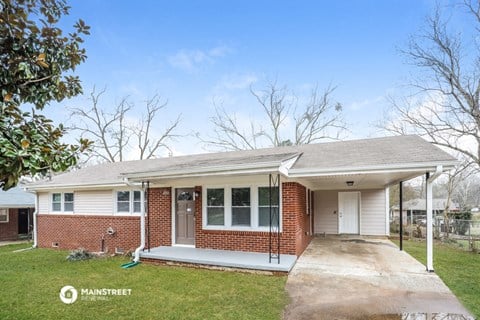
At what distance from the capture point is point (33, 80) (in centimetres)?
312

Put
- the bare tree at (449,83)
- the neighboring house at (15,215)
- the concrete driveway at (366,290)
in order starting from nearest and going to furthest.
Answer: the concrete driveway at (366,290) < the bare tree at (449,83) < the neighboring house at (15,215)

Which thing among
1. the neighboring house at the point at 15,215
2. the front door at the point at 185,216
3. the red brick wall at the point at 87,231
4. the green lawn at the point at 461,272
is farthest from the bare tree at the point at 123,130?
the green lawn at the point at 461,272

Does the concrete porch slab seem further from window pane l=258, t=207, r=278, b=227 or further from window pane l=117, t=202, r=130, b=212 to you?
window pane l=117, t=202, r=130, b=212

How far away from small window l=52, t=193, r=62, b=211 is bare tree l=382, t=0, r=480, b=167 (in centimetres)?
1761

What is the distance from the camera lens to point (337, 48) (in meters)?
13.1

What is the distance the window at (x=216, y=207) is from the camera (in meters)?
8.91

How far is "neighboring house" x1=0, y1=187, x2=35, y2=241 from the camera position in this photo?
1596cm

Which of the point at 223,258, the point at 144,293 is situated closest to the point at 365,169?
the point at 223,258

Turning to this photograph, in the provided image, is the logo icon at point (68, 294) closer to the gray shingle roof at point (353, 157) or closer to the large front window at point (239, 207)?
the gray shingle roof at point (353, 157)

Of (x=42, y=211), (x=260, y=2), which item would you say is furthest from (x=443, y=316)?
(x=42, y=211)

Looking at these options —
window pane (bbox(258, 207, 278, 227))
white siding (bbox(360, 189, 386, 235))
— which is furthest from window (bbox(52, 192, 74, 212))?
white siding (bbox(360, 189, 386, 235))

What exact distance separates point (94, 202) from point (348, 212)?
11.2 m

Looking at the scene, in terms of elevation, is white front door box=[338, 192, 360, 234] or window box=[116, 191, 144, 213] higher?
window box=[116, 191, 144, 213]

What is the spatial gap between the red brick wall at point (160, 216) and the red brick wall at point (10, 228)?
1147 cm
